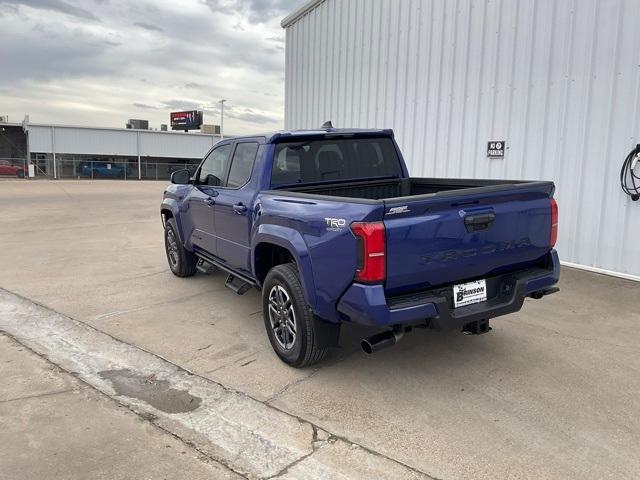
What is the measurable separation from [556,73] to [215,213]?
5.25m

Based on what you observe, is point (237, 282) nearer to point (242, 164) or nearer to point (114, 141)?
point (242, 164)

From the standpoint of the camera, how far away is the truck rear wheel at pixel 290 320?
3857mm

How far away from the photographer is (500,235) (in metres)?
3.68

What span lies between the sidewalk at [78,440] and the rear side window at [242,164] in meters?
2.26

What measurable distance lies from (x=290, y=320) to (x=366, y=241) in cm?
120

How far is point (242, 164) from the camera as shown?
16.9 ft

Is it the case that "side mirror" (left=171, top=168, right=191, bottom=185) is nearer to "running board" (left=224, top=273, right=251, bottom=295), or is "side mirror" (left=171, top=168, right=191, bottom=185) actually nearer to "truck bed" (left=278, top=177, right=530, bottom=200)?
"running board" (left=224, top=273, right=251, bottom=295)

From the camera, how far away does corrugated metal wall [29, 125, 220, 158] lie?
43375 millimetres

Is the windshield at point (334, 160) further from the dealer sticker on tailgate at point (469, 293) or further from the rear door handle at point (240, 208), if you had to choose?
the dealer sticker on tailgate at point (469, 293)

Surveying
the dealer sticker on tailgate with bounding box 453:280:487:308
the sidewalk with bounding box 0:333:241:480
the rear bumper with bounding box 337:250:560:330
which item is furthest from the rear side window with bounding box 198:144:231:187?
the dealer sticker on tailgate with bounding box 453:280:487:308

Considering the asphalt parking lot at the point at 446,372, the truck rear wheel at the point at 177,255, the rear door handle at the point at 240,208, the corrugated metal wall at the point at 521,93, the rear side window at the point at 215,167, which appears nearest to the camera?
the asphalt parking lot at the point at 446,372

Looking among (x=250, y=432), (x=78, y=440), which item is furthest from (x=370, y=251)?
(x=78, y=440)

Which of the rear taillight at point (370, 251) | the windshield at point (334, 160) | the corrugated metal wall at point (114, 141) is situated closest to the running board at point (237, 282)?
the windshield at point (334, 160)

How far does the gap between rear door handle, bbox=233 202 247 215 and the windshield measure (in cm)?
35
